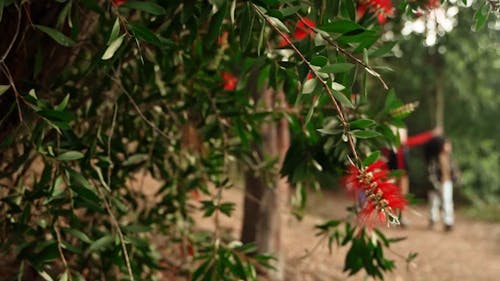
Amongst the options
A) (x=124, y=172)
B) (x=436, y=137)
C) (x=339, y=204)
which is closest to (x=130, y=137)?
(x=124, y=172)

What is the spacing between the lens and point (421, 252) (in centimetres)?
648

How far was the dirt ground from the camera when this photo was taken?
491 centimetres

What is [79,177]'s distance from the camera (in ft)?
5.57

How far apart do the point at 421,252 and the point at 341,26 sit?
5577 millimetres

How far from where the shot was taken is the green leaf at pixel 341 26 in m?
1.43

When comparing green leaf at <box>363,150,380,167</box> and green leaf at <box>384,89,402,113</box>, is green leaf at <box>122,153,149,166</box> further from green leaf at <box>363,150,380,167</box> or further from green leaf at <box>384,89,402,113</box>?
green leaf at <box>363,150,380,167</box>

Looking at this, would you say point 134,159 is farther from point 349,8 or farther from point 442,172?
point 442,172

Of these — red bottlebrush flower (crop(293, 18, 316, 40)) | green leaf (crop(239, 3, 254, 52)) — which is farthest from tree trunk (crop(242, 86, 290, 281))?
green leaf (crop(239, 3, 254, 52))

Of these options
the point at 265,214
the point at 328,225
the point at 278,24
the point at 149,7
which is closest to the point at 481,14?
the point at 278,24

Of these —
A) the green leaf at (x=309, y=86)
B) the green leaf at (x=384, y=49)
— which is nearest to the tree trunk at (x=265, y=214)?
the green leaf at (x=384, y=49)

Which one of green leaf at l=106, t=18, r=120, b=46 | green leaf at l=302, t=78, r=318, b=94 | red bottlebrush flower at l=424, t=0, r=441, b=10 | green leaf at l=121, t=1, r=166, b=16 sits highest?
red bottlebrush flower at l=424, t=0, r=441, b=10

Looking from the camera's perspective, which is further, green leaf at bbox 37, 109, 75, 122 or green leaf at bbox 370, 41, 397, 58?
green leaf at bbox 370, 41, 397, 58

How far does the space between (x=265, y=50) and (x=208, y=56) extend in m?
0.58

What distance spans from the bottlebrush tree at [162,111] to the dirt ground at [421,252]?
6.03 feet
